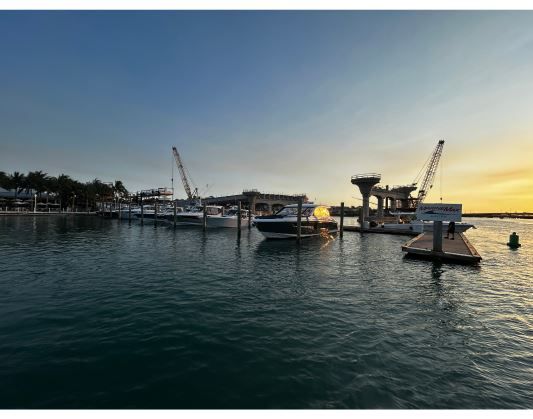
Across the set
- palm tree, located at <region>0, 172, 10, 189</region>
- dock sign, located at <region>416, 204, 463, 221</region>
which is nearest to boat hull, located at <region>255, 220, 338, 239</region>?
dock sign, located at <region>416, 204, 463, 221</region>

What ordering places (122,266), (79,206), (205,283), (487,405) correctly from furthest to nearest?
(79,206)
(122,266)
(205,283)
(487,405)

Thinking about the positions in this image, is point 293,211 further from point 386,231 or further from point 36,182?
point 36,182

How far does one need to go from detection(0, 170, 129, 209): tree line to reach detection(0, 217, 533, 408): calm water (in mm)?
112738

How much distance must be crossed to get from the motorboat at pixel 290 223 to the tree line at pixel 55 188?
107 metres

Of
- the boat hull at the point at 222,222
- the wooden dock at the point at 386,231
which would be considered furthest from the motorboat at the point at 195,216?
the wooden dock at the point at 386,231

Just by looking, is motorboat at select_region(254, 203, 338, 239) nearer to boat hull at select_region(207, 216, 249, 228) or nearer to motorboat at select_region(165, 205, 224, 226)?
boat hull at select_region(207, 216, 249, 228)

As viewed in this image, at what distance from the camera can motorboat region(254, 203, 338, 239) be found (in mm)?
35688

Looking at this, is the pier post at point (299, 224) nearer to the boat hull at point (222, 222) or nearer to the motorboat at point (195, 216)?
the boat hull at point (222, 222)

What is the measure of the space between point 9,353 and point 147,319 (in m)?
3.60

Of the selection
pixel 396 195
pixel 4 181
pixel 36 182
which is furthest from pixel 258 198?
pixel 4 181

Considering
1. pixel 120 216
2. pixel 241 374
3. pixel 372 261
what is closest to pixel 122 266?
pixel 241 374

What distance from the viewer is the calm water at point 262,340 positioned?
19.5 ft

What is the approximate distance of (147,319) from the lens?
388 inches

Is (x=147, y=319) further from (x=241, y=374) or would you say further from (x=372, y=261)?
(x=372, y=261)
